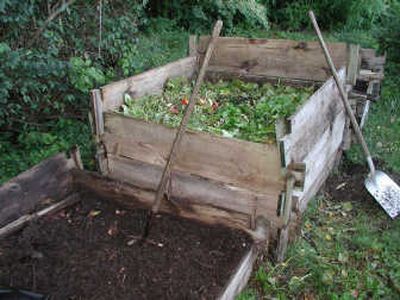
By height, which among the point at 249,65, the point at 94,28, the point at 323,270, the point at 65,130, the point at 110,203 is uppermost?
the point at 94,28

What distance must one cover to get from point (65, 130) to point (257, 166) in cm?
208

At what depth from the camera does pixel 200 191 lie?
2893 millimetres

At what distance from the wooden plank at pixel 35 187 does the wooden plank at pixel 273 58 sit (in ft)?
6.25

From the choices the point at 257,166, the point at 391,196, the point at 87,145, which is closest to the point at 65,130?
the point at 87,145

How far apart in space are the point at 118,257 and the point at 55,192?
0.88 meters

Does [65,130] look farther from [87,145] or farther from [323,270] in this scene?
[323,270]

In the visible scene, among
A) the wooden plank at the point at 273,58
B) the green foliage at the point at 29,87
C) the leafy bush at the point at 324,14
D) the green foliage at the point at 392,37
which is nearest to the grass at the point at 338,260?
the wooden plank at the point at 273,58

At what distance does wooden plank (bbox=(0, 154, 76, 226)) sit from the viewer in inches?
114

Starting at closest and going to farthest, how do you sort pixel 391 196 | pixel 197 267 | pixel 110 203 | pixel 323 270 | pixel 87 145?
pixel 197 267, pixel 323 270, pixel 110 203, pixel 391 196, pixel 87 145

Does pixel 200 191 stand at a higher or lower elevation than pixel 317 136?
lower

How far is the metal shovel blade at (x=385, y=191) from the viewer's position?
11.0 ft

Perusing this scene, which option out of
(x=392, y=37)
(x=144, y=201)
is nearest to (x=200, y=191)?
(x=144, y=201)

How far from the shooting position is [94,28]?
3.93 metres

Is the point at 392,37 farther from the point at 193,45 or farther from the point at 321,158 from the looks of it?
the point at 321,158
